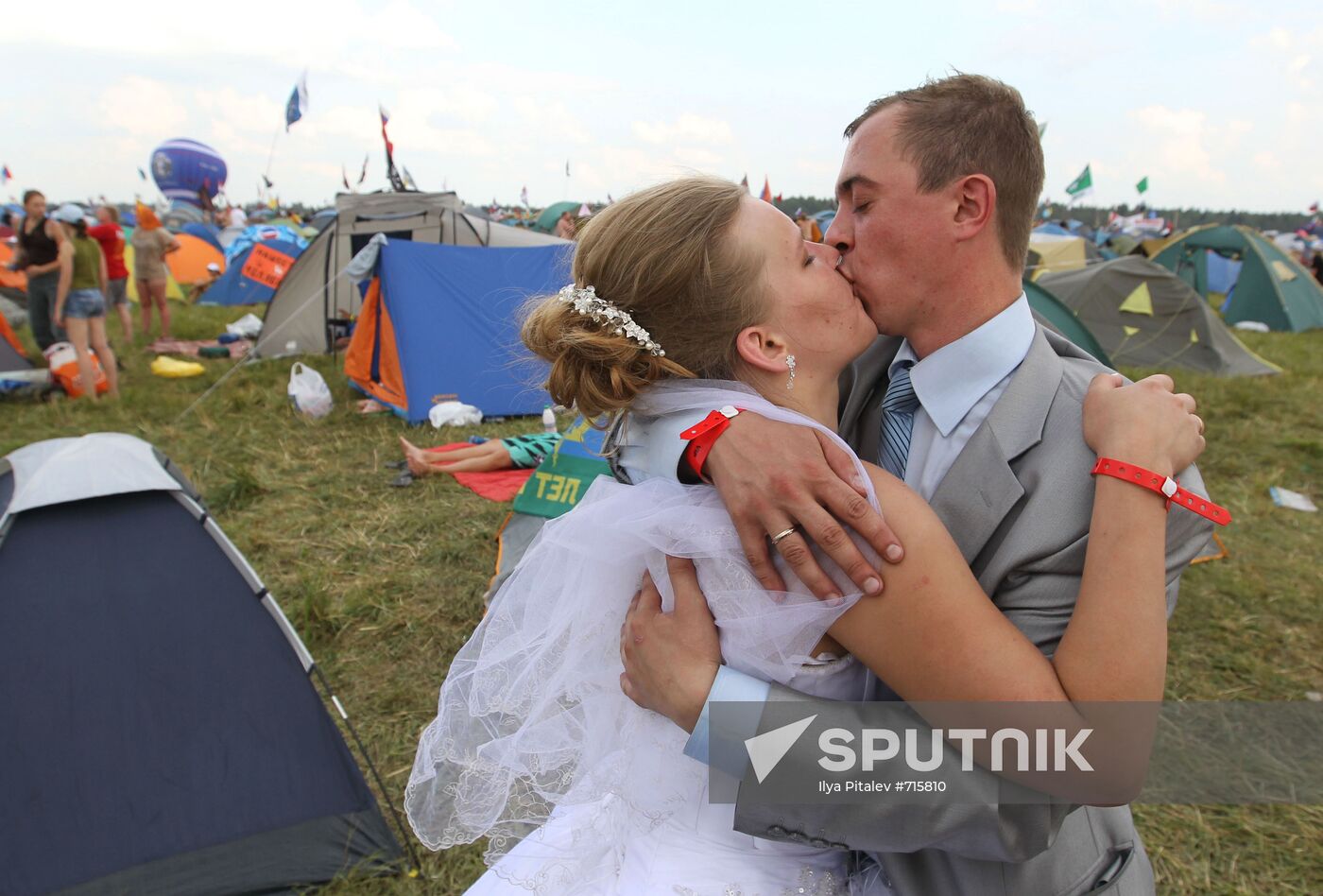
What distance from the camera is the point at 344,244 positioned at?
1019 cm

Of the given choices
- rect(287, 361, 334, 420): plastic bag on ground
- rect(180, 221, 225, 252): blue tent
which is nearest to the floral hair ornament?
rect(287, 361, 334, 420): plastic bag on ground

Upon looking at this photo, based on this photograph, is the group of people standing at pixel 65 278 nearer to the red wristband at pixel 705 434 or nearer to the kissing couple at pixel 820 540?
the kissing couple at pixel 820 540

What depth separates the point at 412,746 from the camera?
3320mm

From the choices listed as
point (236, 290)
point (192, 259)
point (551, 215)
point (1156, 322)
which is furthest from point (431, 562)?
point (551, 215)

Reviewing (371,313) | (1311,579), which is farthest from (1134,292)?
(371,313)

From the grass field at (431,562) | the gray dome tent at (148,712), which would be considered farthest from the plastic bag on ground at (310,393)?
the gray dome tent at (148,712)

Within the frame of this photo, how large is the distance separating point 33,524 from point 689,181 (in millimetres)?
2688

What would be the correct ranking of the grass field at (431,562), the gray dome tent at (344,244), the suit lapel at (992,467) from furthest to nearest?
the gray dome tent at (344,244) → the grass field at (431,562) → the suit lapel at (992,467)

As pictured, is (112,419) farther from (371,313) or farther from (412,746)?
(412,746)

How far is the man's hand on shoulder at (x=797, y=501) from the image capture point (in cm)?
111

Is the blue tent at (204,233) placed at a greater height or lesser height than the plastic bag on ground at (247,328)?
lesser

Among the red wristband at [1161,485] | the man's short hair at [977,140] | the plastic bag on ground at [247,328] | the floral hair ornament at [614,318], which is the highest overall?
the man's short hair at [977,140]

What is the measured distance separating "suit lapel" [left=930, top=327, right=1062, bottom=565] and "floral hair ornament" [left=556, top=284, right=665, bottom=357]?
55cm

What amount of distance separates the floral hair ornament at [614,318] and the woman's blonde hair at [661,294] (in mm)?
10
